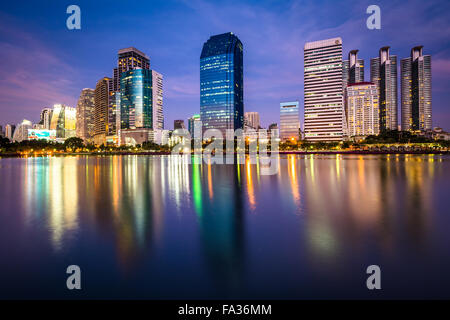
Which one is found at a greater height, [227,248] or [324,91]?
[324,91]

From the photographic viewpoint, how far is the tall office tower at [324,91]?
176125 mm

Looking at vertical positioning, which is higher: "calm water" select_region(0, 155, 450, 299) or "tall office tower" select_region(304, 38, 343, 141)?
"tall office tower" select_region(304, 38, 343, 141)

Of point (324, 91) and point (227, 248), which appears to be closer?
point (227, 248)

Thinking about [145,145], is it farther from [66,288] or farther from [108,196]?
[66,288]

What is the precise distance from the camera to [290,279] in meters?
5.98

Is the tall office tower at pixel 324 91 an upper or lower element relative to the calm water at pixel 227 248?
upper

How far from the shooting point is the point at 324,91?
589 feet

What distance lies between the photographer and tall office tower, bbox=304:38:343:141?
578 feet

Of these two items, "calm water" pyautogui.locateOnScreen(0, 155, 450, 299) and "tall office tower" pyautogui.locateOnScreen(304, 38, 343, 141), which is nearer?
"calm water" pyautogui.locateOnScreen(0, 155, 450, 299)

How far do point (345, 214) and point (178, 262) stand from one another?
872 centimetres

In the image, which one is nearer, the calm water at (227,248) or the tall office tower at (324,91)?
the calm water at (227,248)
